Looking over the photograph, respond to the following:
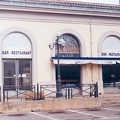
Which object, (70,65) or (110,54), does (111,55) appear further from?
(70,65)

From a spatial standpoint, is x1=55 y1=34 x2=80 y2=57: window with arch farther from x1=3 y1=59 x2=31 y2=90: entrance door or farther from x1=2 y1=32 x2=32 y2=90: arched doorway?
x1=3 y1=59 x2=31 y2=90: entrance door

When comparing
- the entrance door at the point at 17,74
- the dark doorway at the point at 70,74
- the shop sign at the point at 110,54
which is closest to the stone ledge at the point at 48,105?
the entrance door at the point at 17,74

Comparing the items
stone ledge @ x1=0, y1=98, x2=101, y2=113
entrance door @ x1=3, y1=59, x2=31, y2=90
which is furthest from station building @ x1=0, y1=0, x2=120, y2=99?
stone ledge @ x1=0, y1=98, x2=101, y2=113

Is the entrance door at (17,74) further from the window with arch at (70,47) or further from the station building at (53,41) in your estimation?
the window with arch at (70,47)

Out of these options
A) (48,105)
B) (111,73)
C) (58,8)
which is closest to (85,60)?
(111,73)

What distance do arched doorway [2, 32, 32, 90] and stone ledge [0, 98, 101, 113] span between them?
4489 mm

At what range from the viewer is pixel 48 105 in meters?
16.5

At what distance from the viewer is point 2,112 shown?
15.7 meters

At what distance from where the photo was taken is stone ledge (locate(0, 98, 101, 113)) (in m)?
15.9

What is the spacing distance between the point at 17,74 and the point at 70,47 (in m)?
4.36

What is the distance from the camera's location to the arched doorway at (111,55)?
23.6 m

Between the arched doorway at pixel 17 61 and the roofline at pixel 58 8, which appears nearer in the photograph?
the roofline at pixel 58 8

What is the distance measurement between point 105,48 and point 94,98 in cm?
705

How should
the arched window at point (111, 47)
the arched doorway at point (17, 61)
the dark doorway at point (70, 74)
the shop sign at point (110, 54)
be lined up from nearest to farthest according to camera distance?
the arched doorway at point (17, 61), the dark doorway at point (70, 74), the shop sign at point (110, 54), the arched window at point (111, 47)
